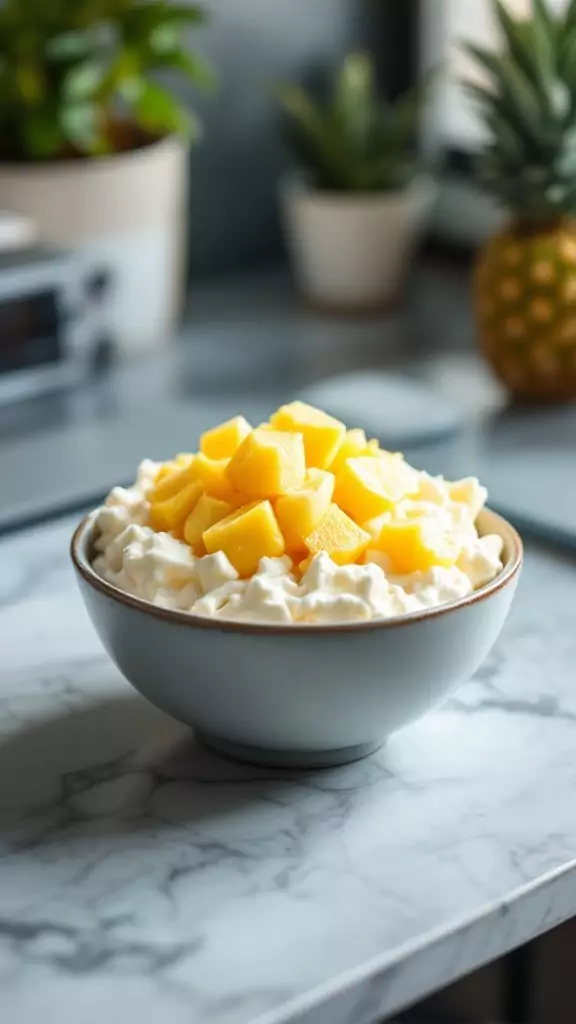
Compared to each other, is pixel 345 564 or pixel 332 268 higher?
pixel 345 564

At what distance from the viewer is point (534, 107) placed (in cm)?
132

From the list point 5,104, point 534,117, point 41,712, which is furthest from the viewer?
point 5,104

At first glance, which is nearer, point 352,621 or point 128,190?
point 352,621

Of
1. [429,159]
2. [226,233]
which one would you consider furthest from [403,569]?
[429,159]

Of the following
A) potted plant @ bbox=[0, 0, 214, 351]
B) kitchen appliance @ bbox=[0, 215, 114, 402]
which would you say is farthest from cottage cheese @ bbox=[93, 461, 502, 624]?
potted plant @ bbox=[0, 0, 214, 351]

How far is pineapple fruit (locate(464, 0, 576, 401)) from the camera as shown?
1.31 meters

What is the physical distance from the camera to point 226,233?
188 cm

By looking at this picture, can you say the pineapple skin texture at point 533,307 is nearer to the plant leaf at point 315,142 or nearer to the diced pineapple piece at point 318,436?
the plant leaf at point 315,142

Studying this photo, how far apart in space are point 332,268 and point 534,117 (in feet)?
1.38

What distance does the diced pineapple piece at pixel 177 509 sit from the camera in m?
0.76

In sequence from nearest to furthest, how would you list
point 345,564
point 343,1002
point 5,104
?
point 343,1002 → point 345,564 → point 5,104

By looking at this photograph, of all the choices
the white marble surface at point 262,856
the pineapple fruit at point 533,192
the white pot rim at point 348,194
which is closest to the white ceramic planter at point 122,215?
the white pot rim at point 348,194

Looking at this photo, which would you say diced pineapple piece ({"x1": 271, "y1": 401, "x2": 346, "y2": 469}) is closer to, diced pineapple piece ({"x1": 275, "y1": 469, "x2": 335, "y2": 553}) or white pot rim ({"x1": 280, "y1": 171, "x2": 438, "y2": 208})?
diced pineapple piece ({"x1": 275, "y1": 469, "x2": 335, "y2": 553})

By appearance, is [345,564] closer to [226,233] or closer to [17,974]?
[17,974]
